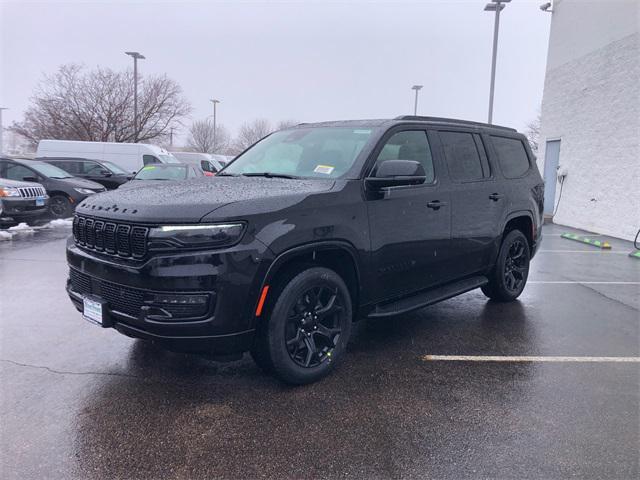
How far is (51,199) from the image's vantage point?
513 inches

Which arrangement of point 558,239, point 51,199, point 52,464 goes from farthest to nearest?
1. point 51,199
2. point 558,239
3. point 52,464

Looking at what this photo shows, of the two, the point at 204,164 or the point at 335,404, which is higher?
the point at 204,164

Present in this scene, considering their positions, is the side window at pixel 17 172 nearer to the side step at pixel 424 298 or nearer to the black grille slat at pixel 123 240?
the black grille slat at pixel 123 240

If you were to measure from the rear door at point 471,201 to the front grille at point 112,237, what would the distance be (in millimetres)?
2881

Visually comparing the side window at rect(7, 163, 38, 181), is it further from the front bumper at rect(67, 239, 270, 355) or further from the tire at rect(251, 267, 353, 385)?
the tire at rect(251, 267, 353, 385)

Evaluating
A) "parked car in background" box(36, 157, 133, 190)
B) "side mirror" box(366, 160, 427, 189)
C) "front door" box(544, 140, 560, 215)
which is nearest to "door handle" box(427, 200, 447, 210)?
"side mirror" box(366, 160, 427, 189)

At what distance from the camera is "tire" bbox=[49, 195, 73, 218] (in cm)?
1304

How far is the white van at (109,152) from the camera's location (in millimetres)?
20250

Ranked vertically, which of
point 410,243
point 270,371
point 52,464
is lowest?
point 52,464

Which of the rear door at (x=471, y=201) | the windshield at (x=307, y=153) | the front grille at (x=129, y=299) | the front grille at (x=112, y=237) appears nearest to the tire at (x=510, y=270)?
the rear door at (x=471, y=201)

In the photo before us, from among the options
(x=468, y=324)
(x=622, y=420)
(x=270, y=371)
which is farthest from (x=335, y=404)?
(x=468, y=324)

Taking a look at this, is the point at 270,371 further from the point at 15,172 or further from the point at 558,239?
the point at 15,172

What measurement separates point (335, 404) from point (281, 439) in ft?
1.81

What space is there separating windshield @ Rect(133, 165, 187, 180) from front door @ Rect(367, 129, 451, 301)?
9589 millimetres
